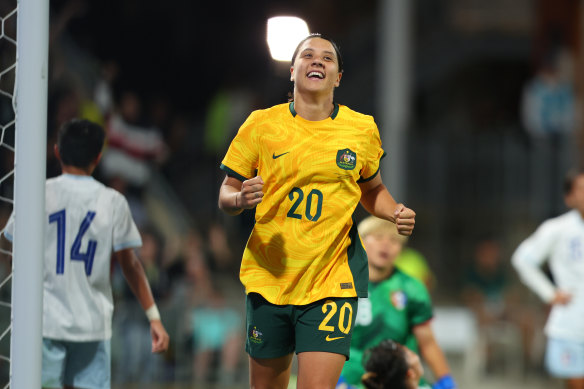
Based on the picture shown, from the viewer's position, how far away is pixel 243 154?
13.2 feet

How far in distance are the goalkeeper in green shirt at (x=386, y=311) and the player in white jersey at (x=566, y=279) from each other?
1964 mm

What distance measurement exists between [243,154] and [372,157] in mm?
539

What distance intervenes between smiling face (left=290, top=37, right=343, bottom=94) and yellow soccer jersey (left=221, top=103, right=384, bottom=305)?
0.46 ft

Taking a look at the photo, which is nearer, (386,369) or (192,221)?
(386,369)

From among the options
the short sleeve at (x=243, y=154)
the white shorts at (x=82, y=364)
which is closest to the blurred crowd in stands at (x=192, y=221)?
the white shorts at (x=82, y=364)

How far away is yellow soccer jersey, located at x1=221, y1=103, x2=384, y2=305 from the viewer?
3922 millimetres

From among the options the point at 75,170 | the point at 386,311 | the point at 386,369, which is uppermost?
the point at 75,170

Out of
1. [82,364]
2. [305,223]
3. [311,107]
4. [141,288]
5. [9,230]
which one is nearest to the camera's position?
[305,223]

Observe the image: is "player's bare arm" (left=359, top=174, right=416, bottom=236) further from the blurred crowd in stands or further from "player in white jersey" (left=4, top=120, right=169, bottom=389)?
the blurred crowd in stands

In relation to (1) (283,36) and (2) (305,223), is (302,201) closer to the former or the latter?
(2) (305,223)

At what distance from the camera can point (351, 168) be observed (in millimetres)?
3979

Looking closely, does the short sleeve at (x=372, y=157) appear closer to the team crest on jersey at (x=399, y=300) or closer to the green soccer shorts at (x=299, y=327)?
the green soccer shorts at (x=299, y=327)

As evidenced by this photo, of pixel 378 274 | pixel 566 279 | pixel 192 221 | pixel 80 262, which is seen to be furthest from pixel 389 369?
pixel 192 221

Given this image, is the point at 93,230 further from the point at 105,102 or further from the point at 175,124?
the point at 175,124
